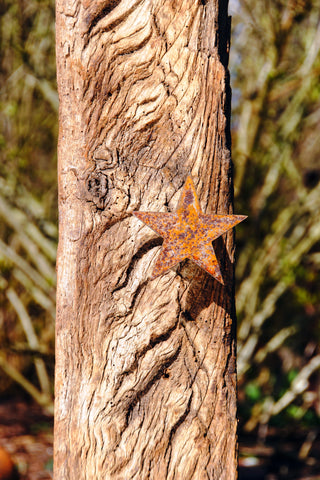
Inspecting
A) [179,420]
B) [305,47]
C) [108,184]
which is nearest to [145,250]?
[108,184]

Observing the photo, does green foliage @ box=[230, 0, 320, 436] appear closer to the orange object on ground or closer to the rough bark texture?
the orange object on ground

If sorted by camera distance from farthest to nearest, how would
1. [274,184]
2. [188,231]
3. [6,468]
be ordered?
[274,184], [6,468], [188,231]

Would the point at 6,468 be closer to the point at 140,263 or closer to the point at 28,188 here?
the point at 28,188

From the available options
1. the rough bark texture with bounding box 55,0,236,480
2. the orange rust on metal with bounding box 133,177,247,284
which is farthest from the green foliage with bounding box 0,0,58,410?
the orange rust on metal with bounding box 133,177,247,284

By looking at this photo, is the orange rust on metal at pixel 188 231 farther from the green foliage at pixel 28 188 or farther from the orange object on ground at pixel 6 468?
the green foliage at pixel 28 188

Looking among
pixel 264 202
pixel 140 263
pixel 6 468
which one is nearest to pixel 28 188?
pixel 264 202

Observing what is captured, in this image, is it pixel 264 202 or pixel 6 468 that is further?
pixel 264 202

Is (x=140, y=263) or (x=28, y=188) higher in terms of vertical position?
(x=28, y=188)

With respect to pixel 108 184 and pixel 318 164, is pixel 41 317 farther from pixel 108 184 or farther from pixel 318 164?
pixel 108 184
